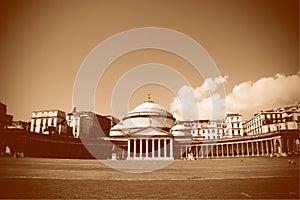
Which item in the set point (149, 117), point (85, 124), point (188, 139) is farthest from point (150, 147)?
point (85, 124)

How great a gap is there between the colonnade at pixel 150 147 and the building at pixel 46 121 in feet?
59.0

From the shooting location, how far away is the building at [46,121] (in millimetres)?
66812

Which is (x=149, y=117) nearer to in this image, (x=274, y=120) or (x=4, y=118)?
(x=274, y=120)

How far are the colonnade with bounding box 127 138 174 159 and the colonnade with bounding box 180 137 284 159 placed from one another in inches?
212

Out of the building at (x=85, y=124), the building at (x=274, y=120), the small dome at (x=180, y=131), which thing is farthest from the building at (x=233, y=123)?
the building at (x=85, y=124)

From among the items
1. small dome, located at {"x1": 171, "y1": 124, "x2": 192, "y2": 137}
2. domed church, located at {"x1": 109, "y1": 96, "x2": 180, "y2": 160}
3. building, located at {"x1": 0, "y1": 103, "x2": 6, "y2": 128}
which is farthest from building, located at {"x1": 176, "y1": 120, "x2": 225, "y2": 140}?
building, located at {"x1": 0, "y1": 103, "x2": 6, "y2": 128}

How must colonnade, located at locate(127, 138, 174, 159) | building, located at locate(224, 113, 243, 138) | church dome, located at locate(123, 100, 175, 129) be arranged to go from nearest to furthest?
1. colonnade, located at locate(127, 138, 174, 159)
2. building, located at locate(224, 113, 243, 138)
3. church dome, located at locate(123, 100, 175, 129)

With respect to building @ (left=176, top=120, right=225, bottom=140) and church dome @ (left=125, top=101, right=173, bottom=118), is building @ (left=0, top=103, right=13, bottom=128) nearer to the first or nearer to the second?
church dome @ (left=125, top=101, right=173, bottom=118)

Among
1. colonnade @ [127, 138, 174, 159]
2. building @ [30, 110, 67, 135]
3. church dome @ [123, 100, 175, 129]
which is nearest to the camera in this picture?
building @ [30, 110, 67, 135]

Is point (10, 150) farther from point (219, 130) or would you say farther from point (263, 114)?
point (219, 130)

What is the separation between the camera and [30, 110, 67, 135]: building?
6681cm

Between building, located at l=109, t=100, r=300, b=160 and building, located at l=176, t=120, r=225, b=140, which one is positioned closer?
building, located at l=109, t=100, r=300, b=160

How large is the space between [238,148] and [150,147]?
2096 cm

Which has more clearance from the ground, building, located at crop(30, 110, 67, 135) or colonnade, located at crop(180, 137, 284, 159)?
building, located at crop(30, 110, 67, 135)
